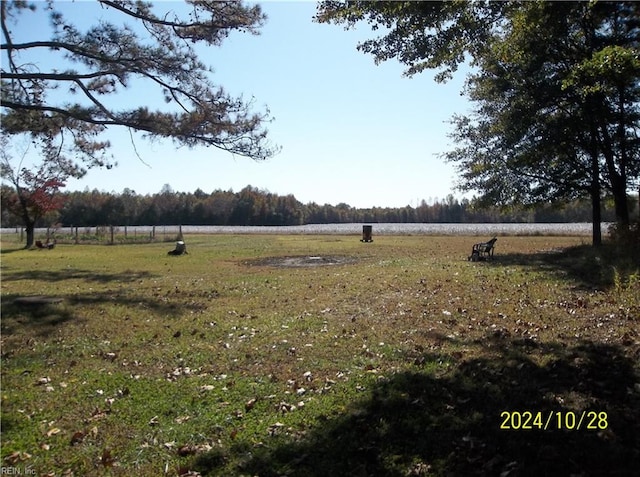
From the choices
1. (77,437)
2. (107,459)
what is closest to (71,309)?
(77,437)

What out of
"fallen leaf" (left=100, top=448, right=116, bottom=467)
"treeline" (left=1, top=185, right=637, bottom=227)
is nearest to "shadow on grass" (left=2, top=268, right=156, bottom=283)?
"fallen leaf" (left=100, top=448, right=116, bottom=467)

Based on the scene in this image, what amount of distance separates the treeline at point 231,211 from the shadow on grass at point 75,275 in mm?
74543

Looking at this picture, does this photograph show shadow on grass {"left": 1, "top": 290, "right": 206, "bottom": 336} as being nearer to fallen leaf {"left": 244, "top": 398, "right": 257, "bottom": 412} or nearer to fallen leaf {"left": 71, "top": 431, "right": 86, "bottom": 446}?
fallen leaf {"left": 71, "top": 431, "right": 86, "bottom": 446}

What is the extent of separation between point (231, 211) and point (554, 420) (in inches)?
4157

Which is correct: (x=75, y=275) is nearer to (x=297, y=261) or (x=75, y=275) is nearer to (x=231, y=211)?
(x=297, y=261)

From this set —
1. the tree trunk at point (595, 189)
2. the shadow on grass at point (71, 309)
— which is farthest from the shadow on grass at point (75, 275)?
the tree trunk at point (595, 189)

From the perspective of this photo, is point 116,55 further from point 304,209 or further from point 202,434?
point 304,209

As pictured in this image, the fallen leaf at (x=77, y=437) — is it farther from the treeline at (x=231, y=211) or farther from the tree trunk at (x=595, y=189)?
the treeline at (x=231, y=211)

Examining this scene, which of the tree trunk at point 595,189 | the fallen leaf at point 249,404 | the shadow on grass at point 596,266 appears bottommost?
the fallen leaf at point 249,404

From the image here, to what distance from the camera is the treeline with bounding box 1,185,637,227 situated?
91.9 m

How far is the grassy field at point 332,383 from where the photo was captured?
3896mm

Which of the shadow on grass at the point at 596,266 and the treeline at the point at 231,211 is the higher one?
the treeline at the point at 231,211

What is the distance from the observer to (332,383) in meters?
5.57

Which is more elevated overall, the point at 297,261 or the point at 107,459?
the point at 297,261
